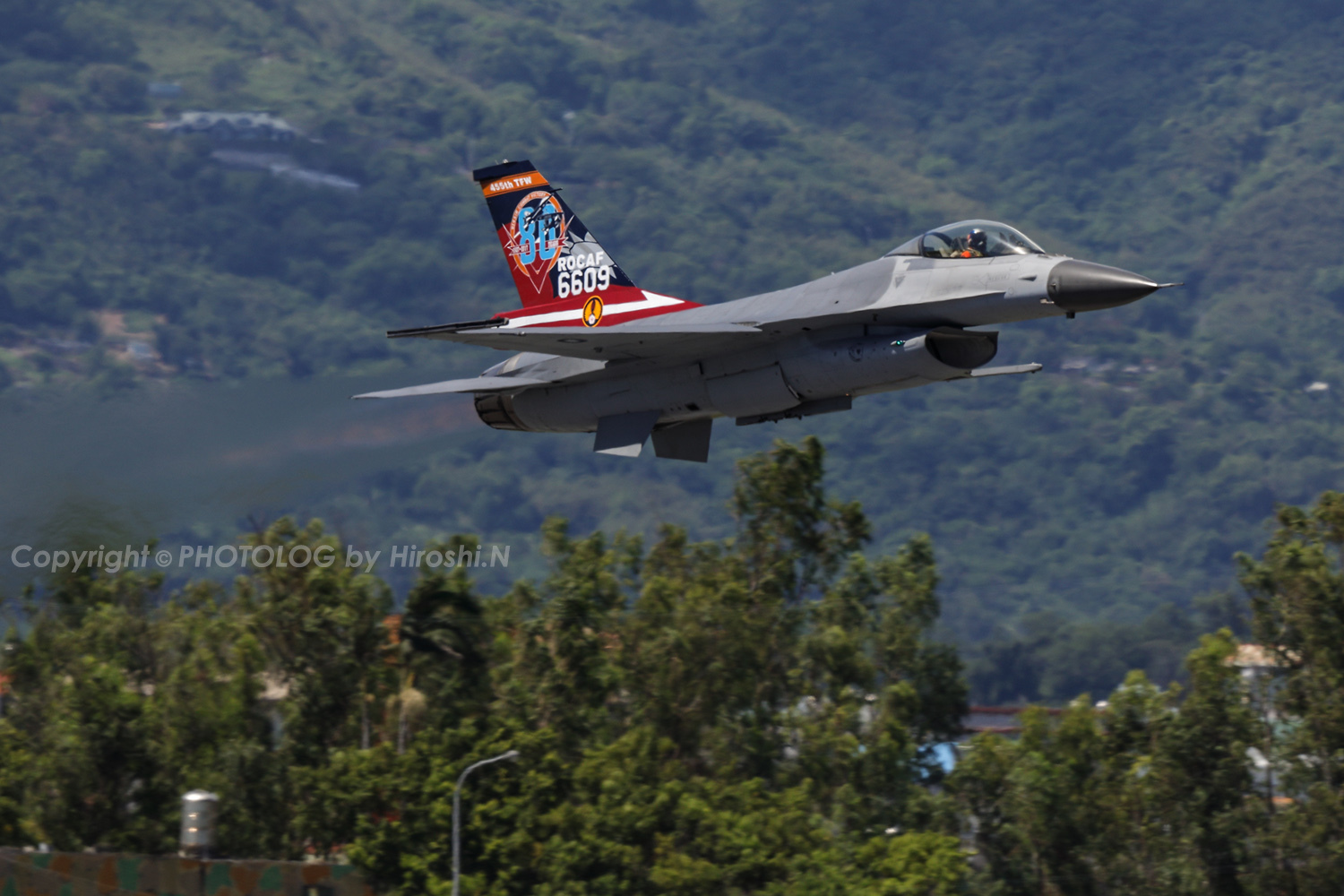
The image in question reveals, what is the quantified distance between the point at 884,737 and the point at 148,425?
88.3ft

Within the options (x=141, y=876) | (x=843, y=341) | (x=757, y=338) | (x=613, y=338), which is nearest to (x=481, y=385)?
(x=613, y=338)

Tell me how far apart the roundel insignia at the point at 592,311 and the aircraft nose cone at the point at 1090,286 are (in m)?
9.16

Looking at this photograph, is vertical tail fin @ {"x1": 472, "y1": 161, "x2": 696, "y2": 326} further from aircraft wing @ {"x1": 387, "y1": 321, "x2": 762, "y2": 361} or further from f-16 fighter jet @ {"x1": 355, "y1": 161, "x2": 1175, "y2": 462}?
aircraft wing @ {"x1": 387, "y1": 321, "x2": 762, "y2": 361}

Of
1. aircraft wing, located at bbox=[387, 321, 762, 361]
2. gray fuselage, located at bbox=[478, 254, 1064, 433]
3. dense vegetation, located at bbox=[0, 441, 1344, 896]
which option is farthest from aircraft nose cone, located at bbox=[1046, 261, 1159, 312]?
dense vegetation, located at bbox=[0, 441, 1344, 896]

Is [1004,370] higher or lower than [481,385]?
lower

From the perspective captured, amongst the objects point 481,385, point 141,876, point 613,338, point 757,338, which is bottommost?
point 141,876

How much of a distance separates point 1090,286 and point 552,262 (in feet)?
37.0

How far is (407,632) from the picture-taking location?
49188 millimetres

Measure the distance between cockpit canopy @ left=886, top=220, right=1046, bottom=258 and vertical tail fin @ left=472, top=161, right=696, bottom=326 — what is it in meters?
4.96

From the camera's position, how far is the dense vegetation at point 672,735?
41.0m

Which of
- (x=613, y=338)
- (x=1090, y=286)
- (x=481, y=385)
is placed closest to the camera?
(x=1090, y=286)

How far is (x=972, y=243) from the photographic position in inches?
981

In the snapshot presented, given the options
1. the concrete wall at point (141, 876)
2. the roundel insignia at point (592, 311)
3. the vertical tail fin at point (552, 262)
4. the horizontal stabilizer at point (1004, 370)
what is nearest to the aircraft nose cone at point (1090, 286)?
the horizontal stabilizer at point (1004, 370)

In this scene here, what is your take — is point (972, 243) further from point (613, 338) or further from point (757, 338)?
point (613, 338)
